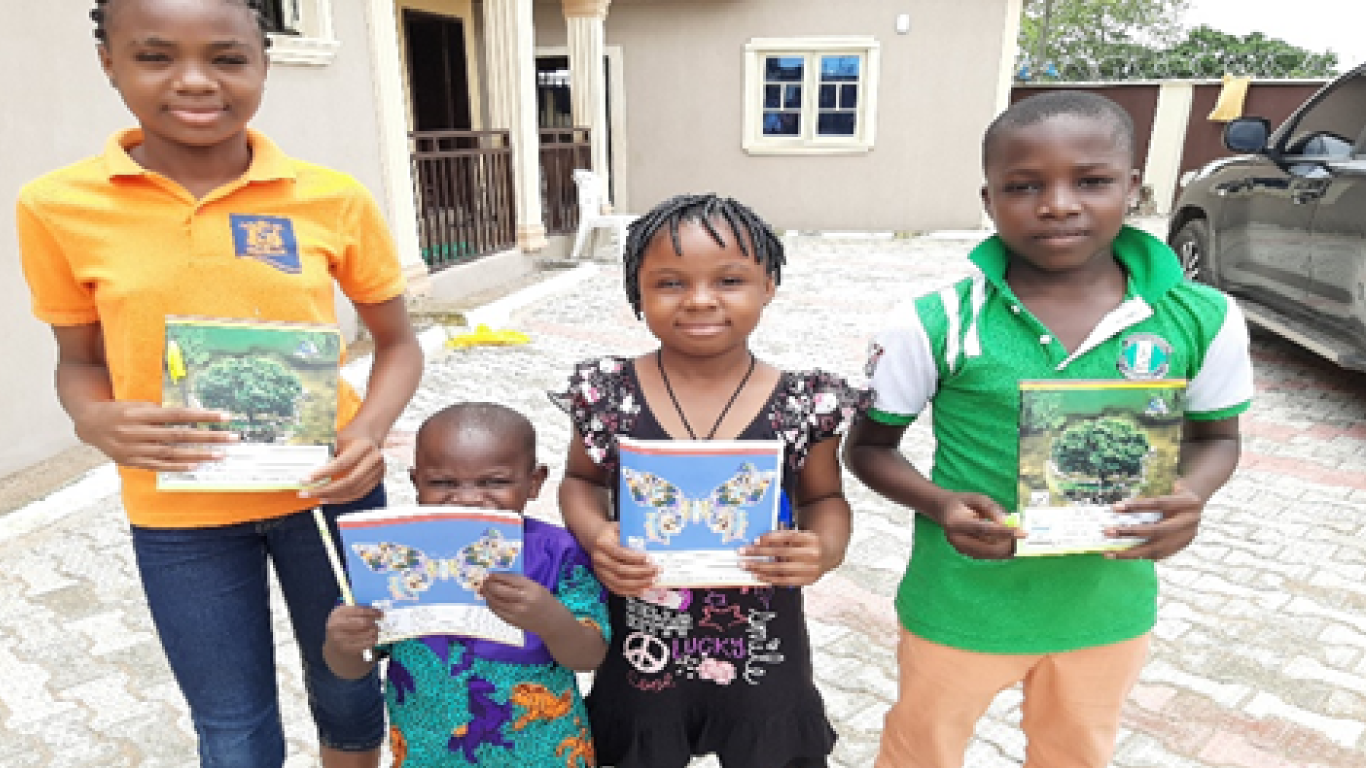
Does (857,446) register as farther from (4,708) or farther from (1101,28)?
(1101,28)

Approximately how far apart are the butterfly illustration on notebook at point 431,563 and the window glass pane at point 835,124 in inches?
492

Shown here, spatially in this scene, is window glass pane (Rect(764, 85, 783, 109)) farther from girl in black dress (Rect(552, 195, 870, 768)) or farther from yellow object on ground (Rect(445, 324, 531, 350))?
girl in black dress (Rect(552, 195, 870, 768))

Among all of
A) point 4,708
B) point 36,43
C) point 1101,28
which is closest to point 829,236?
point 36,43

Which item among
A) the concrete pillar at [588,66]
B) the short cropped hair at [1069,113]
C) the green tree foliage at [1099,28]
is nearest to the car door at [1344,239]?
the short cropped hair at [1069,113]

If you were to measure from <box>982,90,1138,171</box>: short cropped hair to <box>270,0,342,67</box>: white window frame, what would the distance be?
18.0 ft

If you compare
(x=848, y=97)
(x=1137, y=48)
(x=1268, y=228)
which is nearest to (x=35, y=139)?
(x=1268, y=228)

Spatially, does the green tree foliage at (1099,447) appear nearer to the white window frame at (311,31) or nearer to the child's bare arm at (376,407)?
the child's bare arm at (376,407)

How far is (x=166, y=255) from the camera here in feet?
4.57

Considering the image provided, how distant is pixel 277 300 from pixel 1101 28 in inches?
1480

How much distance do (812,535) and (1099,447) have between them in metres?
0.46

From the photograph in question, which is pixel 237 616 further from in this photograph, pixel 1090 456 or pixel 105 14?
pixel 1090 456

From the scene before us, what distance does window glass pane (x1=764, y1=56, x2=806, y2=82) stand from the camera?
41.8 ft

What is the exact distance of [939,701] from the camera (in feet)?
5.60

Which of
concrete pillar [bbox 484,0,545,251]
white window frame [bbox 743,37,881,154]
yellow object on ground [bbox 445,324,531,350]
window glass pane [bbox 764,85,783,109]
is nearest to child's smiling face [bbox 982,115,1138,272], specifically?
yellow object on ground [bbox 445,324,531,350]
